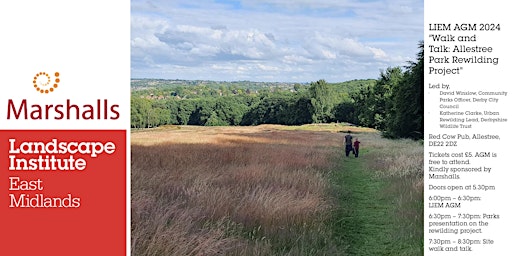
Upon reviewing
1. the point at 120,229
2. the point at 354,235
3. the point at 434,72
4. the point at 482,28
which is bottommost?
the point at 354,235

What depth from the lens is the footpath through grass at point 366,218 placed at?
6.34m

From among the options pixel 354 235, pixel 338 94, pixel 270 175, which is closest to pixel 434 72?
pixel 354 235

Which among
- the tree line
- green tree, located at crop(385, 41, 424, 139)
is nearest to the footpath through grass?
the tree line

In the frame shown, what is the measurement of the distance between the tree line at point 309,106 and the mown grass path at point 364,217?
4.79 metres

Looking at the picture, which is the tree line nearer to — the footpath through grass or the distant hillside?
the distant hillside

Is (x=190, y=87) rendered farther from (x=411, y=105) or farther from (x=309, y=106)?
(x=309, y=106)

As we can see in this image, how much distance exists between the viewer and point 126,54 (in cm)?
416

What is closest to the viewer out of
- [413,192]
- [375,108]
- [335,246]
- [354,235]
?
[335,246]

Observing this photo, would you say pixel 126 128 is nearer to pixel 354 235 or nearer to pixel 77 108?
pixel 77 108

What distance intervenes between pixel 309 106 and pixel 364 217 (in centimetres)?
5901

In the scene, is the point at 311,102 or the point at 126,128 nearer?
the point at 126,128

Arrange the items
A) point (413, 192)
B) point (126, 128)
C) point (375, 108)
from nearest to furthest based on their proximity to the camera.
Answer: point (126, 128)
point (413, 192)
point (375, 108)

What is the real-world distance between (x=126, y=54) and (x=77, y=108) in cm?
62

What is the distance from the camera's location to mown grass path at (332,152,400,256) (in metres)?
6.38
